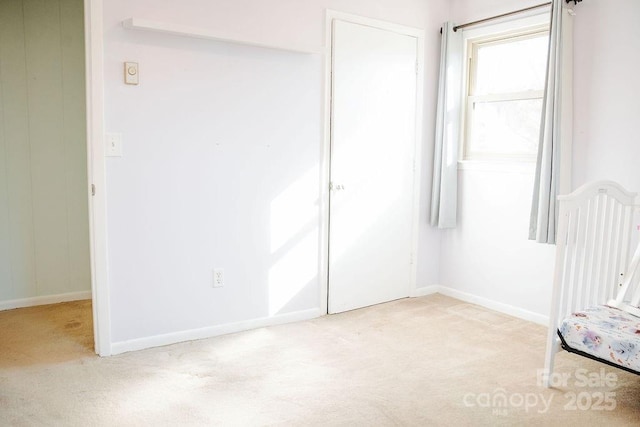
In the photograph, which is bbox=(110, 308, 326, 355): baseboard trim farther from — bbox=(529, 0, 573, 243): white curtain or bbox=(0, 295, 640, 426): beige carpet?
bbox=(529, 0, 573, 243): white curtain

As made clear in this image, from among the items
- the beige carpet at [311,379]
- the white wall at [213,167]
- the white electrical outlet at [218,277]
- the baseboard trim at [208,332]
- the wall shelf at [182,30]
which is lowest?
the beige carpet at [311,379]

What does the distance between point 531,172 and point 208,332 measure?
2335 mm

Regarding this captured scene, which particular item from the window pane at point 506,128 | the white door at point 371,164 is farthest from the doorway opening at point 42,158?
the window pane at point 506,128

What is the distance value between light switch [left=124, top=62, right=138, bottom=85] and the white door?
4.21ft

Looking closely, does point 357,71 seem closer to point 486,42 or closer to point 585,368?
point 486,42

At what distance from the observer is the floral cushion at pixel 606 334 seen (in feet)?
6.99

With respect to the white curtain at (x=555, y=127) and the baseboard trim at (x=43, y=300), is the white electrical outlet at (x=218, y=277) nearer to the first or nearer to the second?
the baseboard trim at (x=43, y=300)

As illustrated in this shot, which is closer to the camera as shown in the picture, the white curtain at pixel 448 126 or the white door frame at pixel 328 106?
the white door frame at pixel 328 106

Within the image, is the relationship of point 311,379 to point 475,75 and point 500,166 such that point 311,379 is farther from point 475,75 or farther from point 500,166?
point 475,75

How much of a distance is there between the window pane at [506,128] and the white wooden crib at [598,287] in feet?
2.75

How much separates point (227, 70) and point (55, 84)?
143 centimetres

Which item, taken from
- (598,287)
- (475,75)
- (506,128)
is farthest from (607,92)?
(598,287)

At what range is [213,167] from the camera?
303 cm

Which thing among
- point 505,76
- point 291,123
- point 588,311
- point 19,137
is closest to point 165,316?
point 291,123
